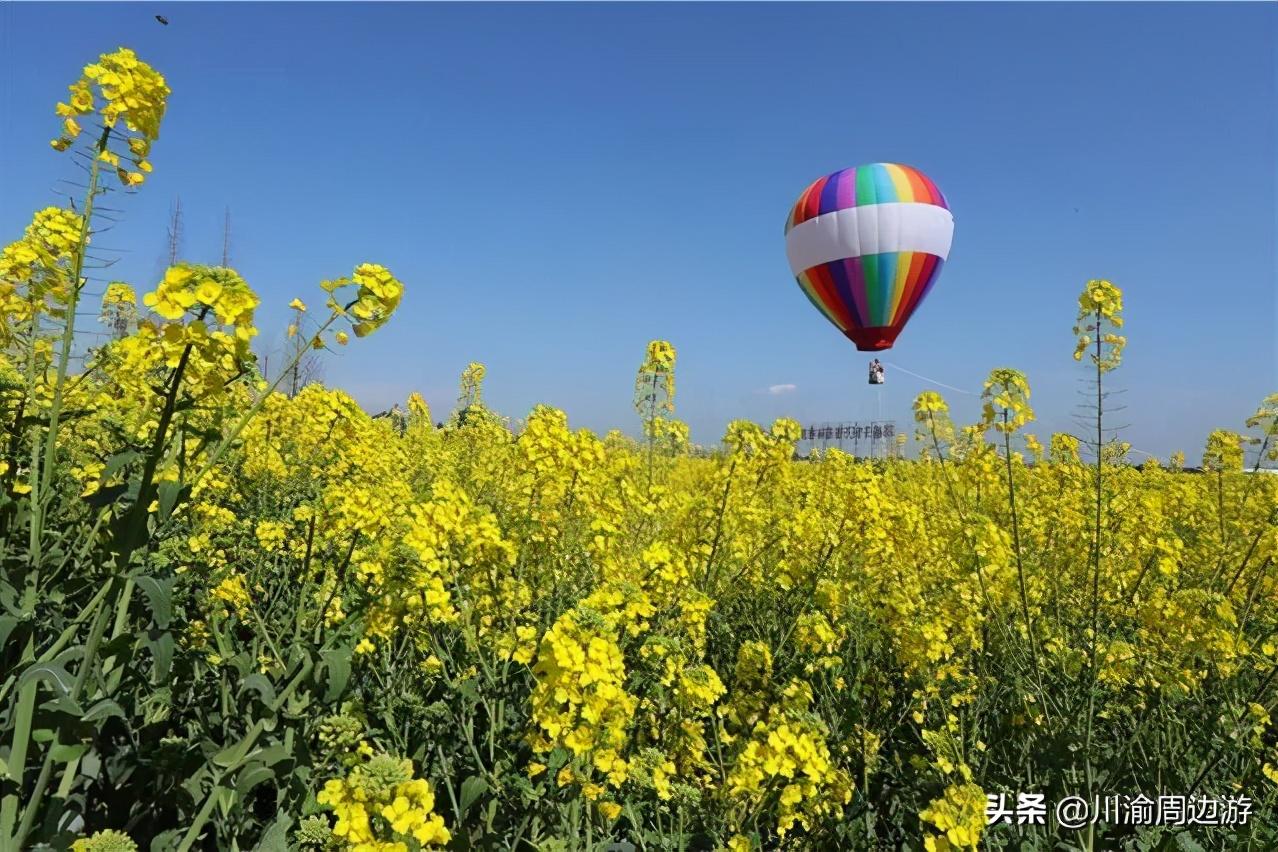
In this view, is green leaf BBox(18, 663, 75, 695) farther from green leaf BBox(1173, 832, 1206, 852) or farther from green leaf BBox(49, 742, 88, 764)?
green leaf BBox(1173, 832, 1206, 852)

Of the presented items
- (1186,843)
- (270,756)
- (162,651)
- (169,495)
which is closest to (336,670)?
(270,756)

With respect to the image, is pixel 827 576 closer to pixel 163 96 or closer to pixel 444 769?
pixel 444 769

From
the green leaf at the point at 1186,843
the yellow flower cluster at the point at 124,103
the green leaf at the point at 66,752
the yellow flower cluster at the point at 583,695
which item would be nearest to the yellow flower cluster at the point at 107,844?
the green leaf at the point at 66,752

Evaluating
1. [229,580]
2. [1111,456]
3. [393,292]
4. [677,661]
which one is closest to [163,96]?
[393,292]

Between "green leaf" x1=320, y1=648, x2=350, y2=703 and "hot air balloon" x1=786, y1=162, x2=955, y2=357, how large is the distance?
50.5ft

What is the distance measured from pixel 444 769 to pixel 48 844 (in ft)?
3.50

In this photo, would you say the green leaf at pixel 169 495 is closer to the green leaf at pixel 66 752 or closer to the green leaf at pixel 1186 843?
the green leaf at pixel 66 752

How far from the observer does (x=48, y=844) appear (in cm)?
164

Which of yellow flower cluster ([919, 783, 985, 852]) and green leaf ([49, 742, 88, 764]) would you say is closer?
green leaf ([49, 742, 88, 764])

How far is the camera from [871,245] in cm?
→ 1548

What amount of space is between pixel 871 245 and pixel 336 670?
15.6 metres

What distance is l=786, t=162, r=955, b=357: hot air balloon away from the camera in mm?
15406

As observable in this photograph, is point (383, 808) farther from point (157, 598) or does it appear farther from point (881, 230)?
point (881, 230)

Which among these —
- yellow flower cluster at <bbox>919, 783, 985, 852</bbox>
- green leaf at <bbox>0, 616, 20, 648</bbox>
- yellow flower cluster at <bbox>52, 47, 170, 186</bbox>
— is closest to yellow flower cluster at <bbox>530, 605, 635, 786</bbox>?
yellow flower cluster at <bbox>919, 783, 985, 852</bbox>
